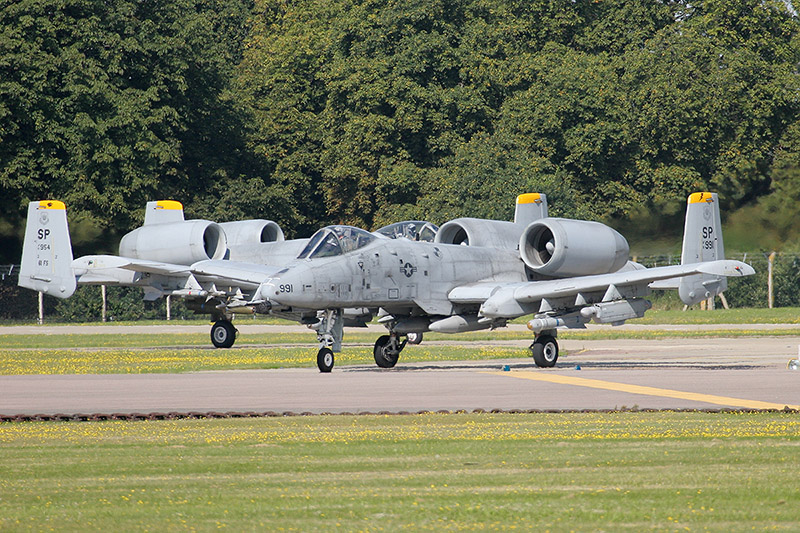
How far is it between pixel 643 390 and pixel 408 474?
8649 millimetres

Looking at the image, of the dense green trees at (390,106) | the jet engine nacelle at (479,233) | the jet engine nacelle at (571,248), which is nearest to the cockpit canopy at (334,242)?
the jet engine nacelle at (479,233)

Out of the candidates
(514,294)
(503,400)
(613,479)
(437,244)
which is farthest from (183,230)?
(613,479)

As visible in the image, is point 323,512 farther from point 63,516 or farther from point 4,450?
point 4,450

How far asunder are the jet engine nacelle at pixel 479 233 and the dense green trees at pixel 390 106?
1972 cm

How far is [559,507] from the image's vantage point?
8523 mm

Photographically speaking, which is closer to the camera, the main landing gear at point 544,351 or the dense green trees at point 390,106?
the main landing gear at point 544,351

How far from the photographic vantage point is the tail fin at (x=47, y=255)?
116 ft

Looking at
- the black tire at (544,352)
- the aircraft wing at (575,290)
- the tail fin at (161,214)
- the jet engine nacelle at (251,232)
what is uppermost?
the tail fin at (161,214)

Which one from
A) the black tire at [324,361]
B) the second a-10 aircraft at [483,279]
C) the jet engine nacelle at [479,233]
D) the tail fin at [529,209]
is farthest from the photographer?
the tail fin at [529,209]

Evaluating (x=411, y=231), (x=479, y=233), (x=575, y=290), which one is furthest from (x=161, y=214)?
(x=575, y=290)

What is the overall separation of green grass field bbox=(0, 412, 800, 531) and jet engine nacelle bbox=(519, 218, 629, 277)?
11.8 m

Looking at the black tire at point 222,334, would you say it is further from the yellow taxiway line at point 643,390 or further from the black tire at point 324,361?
the yellow taxiway line at point 643,390

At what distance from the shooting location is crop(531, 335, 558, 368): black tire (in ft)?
79.4

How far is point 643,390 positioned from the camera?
17.9m
